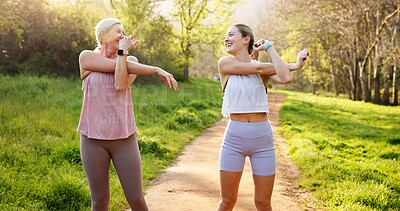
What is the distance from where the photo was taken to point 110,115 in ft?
10.6

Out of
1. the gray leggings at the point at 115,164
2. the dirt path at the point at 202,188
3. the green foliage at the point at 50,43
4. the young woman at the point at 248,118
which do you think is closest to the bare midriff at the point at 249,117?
the young woman at the point at 248,118

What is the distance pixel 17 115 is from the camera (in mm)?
9391

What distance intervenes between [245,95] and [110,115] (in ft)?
3.72

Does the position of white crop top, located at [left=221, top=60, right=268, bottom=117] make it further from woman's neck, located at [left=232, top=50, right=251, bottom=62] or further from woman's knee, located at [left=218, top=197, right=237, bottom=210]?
woman's knee, located at [left=218, top=197, right=237, bottom=210]

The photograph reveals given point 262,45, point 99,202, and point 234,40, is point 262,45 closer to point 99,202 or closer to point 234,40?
point 234,40

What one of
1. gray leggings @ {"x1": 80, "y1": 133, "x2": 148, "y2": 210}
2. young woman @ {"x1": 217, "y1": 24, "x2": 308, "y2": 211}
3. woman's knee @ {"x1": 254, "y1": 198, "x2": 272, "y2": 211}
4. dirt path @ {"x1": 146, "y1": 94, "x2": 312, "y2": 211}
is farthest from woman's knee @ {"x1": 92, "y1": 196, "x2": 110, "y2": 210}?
dirt path @ {"x1": 146, "y1": 94, "x2": 312, "y2": 211}

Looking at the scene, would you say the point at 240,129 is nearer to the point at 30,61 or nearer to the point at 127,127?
the point at 127,127

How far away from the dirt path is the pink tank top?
6.51ft

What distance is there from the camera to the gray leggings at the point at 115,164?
3.24m

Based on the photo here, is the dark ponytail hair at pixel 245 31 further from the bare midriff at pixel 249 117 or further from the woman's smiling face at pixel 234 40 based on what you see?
the bare midriff at pixel 249 117

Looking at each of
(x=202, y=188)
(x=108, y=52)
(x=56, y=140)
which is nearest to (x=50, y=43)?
(x=56, y=140)

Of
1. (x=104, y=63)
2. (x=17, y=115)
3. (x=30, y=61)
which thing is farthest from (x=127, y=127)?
(x=30, y=61)

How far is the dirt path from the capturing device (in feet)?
16.6

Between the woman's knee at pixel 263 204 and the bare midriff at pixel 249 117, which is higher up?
the bare midriff at pixel 249 117
